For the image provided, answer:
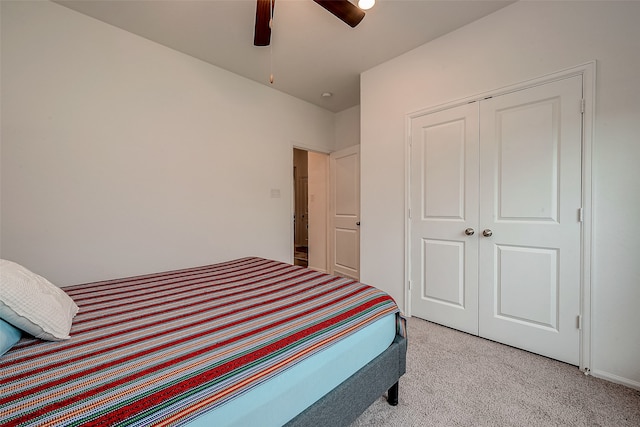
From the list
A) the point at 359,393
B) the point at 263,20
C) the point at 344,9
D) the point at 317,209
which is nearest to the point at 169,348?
the point at 359,393

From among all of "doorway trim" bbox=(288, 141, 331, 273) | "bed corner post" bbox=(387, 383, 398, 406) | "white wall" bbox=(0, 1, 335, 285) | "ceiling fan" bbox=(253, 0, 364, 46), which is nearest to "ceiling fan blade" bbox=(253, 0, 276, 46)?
"ceiling fan" bbox=(253, 0, 364, 46)

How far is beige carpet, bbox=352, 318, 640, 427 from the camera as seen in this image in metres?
1.37

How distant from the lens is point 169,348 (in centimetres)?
89

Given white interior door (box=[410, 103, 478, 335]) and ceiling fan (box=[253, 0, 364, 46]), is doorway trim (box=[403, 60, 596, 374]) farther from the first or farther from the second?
ceiling fan (box=[253, 0, 364, 46])

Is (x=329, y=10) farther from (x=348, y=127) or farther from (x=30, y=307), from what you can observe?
(x=348, y=127)

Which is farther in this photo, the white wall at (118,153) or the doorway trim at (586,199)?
the white wall at (118,153)

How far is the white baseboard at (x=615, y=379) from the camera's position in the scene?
1.59 meters

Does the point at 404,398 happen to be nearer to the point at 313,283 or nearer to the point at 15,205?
the point at 313,283

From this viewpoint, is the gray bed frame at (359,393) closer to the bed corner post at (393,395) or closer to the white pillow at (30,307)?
the bed corner post at (393,395)

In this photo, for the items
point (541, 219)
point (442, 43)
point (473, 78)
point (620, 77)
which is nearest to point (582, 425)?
point (541, 219)

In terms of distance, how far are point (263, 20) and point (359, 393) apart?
2.19 metres

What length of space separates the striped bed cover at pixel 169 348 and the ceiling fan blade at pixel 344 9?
1.71m

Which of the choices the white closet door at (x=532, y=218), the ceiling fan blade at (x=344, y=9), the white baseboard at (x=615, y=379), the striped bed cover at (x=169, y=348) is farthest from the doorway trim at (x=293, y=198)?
the white baseboard at (x=615, y=379)

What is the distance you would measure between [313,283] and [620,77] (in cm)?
225
